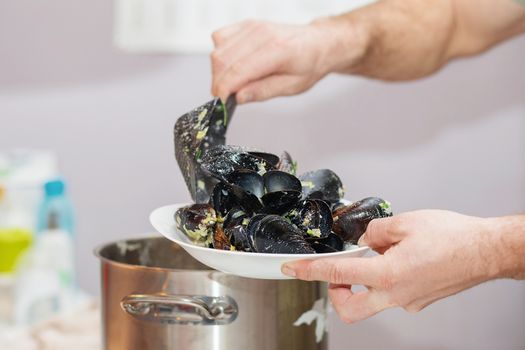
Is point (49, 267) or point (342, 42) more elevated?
point (342, 42)

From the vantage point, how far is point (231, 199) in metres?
0.79

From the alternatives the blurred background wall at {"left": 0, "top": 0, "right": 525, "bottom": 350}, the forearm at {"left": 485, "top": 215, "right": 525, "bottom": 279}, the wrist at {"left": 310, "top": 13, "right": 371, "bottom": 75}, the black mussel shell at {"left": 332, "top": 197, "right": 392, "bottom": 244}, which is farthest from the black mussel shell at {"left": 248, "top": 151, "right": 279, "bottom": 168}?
the blurred background wall at {"left": 0, "top": 0, "right": 525, "bottom": 350}

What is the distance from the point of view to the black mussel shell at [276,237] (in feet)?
2.36

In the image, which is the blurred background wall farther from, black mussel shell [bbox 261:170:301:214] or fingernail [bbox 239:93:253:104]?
black mussel shell [bbox 261:170:301:214]

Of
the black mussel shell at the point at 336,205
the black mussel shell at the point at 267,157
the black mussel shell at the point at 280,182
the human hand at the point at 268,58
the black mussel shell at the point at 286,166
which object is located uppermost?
the human hand at the point at 268,58

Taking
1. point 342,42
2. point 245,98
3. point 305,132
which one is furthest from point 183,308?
point 305,132

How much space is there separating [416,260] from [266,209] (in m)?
0.17

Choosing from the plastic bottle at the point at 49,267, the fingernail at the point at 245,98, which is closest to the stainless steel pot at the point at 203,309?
the fingernail at the point at 245,98

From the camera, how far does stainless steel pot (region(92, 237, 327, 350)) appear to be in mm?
763

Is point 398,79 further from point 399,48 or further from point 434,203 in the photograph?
point 434,203

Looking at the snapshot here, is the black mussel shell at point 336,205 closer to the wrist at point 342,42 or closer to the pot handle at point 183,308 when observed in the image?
the pot handle at point 183,308

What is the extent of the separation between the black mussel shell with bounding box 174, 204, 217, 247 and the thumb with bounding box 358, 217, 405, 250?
17 cm

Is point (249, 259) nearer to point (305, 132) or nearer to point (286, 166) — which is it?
point (286, 166)

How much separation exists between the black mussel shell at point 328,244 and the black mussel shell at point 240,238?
0.07m
